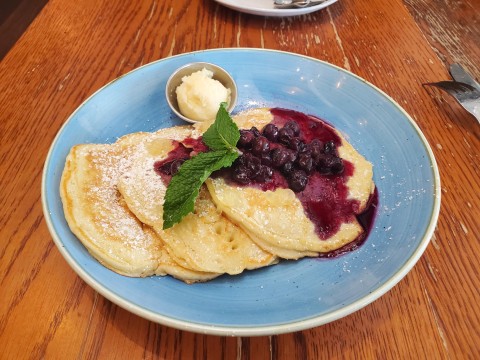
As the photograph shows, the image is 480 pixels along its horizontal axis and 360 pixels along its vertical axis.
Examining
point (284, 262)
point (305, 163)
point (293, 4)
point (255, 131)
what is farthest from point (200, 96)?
point (293, 4)

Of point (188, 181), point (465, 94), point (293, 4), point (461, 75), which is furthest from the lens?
point (293, 4)

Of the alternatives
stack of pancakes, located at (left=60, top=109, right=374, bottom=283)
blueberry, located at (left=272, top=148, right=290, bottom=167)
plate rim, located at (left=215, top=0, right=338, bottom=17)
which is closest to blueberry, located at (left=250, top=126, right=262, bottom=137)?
blueberry, located at (left=272, top=148, right=290, bottom=167)

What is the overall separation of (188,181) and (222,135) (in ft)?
0.68

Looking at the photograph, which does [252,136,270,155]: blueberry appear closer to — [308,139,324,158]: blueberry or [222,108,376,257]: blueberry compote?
[222,108,376,257]: blueberry compote

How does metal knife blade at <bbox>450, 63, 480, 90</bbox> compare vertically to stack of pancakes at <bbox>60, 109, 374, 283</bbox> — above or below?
above

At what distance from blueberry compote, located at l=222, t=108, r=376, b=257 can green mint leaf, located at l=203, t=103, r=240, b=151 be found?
57 millimetres

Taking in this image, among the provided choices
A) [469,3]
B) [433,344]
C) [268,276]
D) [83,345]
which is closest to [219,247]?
[268,276]

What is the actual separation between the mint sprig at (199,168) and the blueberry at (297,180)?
20 centimetres

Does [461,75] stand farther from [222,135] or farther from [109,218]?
[109,218]

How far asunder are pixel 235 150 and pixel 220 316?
501 millimetres

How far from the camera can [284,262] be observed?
1234mm

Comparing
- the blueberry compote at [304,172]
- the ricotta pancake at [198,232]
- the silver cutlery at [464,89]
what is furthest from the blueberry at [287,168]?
the silver cutlery at [464,89]

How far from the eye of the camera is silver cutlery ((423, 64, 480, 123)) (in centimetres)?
177

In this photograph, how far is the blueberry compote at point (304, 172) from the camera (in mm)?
1283
